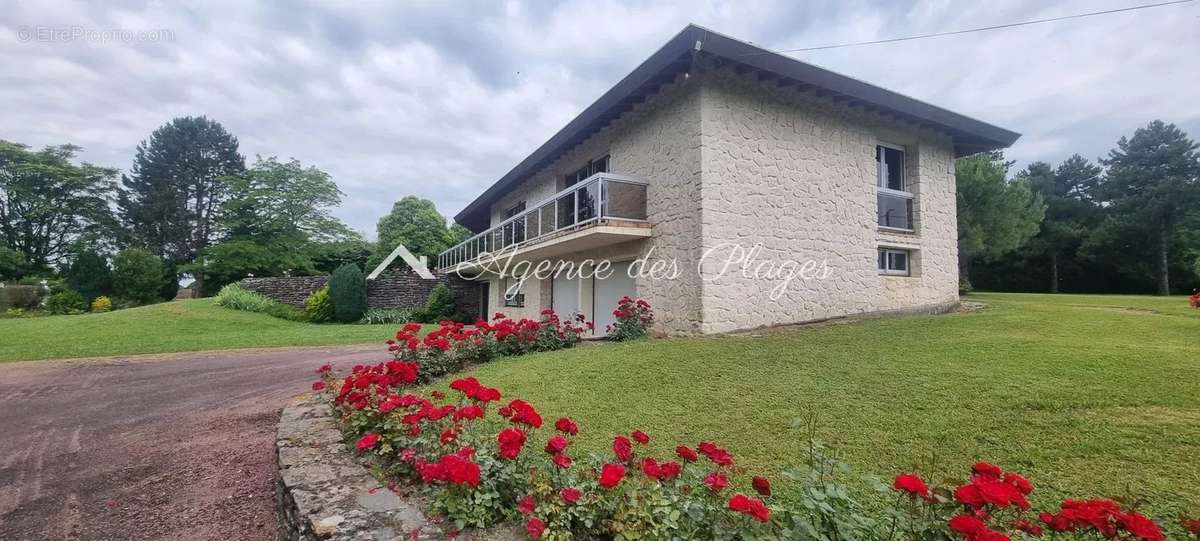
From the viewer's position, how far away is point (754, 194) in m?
8.67

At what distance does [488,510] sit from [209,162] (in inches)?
1761

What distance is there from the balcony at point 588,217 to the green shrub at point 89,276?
23.1 m

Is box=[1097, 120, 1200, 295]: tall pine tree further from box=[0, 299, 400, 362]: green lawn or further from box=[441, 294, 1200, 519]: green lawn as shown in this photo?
box=[0, 299, 400, 362]: green lawn

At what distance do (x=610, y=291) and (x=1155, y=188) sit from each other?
118ft

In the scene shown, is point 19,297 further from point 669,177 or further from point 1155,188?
point 1155,188

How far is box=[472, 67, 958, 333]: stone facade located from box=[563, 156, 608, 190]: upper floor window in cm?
88

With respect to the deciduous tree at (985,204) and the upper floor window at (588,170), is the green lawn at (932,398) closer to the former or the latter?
the upper floor window at (588,170)

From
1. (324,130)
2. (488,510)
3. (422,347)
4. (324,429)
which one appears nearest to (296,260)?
(324,130)

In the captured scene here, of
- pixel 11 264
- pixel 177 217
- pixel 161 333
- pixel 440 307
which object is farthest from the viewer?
pixel 177 217

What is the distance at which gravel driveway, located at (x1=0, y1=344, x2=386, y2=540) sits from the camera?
2.90 metres

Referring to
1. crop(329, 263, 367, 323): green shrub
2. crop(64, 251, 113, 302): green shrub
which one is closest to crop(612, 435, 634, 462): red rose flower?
crop(329, 263, 367, 323): green shrub

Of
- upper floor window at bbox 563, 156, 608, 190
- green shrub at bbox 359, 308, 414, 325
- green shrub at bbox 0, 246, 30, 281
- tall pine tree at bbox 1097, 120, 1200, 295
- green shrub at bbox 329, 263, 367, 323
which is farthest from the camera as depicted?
tall pine tree at bbox 1097, 120, 1200, 295

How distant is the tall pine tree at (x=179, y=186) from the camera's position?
32750 mm

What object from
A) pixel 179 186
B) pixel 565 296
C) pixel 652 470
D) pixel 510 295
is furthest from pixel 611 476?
pixel 179 186
